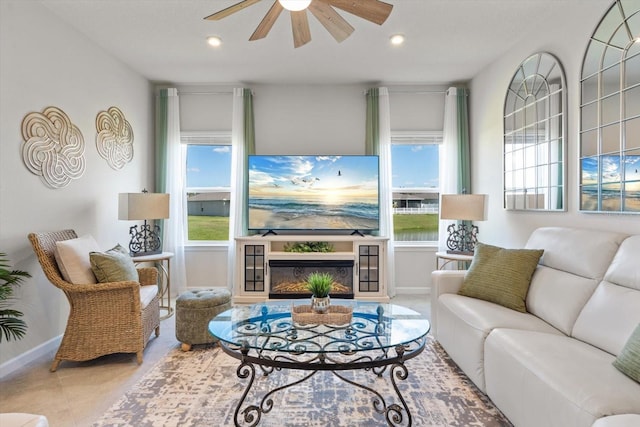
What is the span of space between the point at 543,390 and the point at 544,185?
2.07 meters

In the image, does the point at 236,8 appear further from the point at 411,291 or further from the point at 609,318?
the point at 411,291

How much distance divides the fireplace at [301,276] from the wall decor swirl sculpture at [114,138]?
6.59ft

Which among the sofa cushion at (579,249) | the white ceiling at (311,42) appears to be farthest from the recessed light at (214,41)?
the sofa cushion at (579,249)

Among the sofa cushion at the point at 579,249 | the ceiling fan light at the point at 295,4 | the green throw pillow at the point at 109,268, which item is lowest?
the green throw pillow at the point at 109,268

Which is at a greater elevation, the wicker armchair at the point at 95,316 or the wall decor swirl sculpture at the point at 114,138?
the wall decor swirl sculpture at the point at 114,138

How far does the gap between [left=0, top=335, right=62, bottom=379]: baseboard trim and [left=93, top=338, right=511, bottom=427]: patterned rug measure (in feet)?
3.22

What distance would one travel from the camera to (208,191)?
479 cm

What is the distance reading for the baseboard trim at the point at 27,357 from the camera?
247 cm

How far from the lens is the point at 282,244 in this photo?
4.46 m

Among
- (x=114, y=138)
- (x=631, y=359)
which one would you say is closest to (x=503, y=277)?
(x=631, y=359)

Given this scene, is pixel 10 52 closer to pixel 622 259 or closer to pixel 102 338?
pixel 102 338

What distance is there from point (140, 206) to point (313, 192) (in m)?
1.93

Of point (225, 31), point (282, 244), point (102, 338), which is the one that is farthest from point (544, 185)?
point (102, 338)

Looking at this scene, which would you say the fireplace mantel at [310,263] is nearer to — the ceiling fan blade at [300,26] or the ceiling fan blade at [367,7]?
the ceiling fan blade at [300,26]
